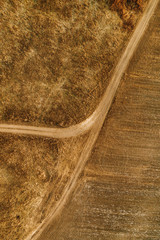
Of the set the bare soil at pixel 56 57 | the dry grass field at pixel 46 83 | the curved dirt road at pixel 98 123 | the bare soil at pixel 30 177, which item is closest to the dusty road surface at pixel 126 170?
the curved dirt road at pixel 98 123

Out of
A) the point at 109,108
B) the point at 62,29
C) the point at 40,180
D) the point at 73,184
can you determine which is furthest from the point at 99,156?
the point at 62,29

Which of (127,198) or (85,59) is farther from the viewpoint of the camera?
(127,198)

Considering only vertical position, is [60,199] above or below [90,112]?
below

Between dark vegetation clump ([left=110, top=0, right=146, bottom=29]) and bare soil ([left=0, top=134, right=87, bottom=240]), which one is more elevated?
dark vegetation clump ([left=110, top=0, right=146, bottom=29])

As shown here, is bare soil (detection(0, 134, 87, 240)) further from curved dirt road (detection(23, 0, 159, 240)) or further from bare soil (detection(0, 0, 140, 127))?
bare soil (detection(0, 0, 140, 127))

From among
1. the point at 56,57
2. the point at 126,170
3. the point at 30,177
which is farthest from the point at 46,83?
the point at 126,170

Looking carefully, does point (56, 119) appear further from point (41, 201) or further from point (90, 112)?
point (41, 201)

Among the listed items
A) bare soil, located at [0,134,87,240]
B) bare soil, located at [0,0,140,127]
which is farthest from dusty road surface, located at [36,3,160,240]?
bare soil, located at [0,0,140,127]
